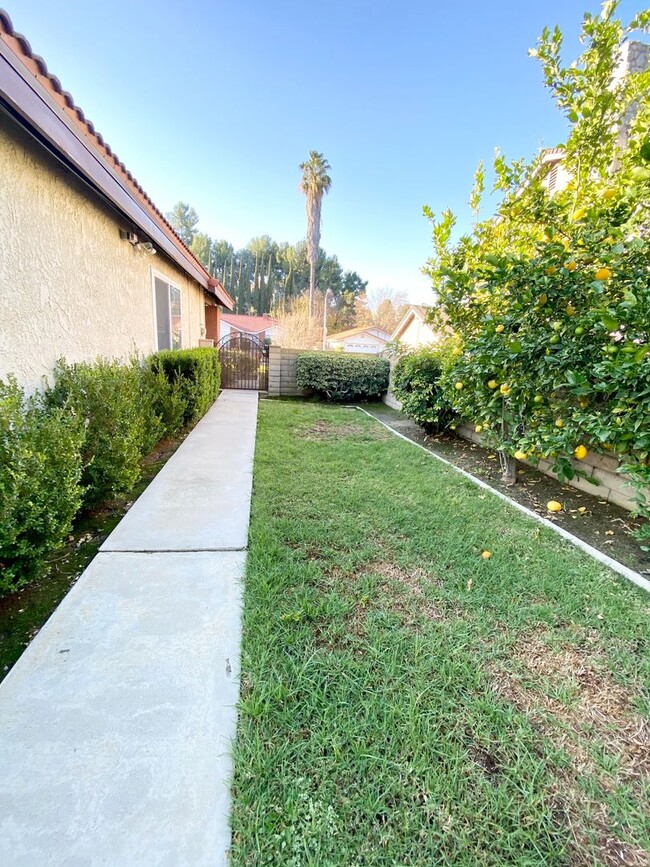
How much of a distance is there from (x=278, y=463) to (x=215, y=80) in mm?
9437

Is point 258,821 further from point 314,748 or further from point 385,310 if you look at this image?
point 385,310

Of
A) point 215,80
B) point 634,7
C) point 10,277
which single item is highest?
point 215,80

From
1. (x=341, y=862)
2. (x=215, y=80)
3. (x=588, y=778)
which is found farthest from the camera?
(x=215, y=80)

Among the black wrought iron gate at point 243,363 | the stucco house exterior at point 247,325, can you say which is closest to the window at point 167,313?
the black wrought iron gate at point 243,363

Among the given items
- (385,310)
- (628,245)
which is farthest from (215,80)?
(385,310)

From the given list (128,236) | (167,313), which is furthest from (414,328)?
(128,236)

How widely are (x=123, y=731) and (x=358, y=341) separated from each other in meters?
30.9

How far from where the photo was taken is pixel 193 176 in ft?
47.2

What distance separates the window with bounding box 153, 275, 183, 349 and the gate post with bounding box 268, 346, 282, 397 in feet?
9.86

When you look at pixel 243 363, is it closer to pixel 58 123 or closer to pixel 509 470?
pixel 58 123

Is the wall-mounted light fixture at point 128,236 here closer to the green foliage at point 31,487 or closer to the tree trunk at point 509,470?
the green foliage at point 31,487

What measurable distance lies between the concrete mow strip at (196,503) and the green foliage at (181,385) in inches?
19.4

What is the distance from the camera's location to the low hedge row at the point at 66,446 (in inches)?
76.6

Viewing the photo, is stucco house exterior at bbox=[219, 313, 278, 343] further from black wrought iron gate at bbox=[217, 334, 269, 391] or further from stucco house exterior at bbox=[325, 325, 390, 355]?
black wrought iron gate at bbox=[217, 334, 269, 391]
